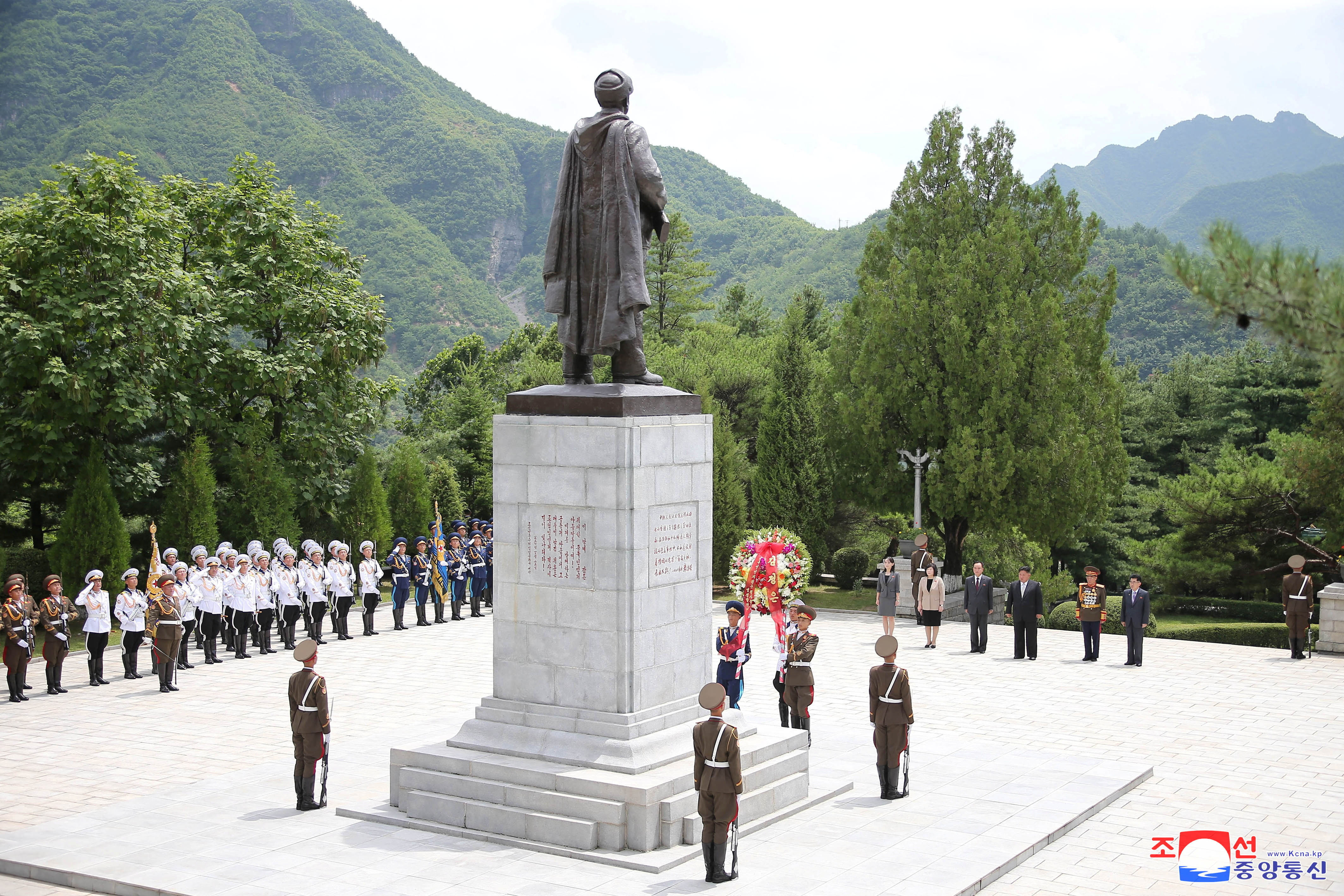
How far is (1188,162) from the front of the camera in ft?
435

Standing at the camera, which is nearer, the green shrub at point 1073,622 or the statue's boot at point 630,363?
the statue's boot at point 630,363

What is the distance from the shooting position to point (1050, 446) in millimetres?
22844

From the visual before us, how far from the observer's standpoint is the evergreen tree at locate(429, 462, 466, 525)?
30.7 m

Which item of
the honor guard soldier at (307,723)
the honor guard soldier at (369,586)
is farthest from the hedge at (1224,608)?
the honor guard soldier at (307,723)

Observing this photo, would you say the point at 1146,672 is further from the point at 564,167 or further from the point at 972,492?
the point at 564,167

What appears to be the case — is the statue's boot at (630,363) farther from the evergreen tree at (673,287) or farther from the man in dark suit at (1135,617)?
the evergreen tree at (673,287)

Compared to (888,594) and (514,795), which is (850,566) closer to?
(888,594)

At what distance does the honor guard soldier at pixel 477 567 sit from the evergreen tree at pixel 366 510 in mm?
4840

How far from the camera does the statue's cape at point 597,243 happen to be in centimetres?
1017

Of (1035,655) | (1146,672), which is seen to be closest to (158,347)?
(1035,655)

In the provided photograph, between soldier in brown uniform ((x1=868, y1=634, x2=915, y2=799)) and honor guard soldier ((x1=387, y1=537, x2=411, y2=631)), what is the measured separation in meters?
12.5

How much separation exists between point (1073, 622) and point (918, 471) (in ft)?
13.7

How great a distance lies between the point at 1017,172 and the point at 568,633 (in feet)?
61.1

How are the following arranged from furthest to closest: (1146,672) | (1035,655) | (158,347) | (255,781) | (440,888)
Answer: (158,347), (1035,655), (1146,672), (255,781), (440,888)
